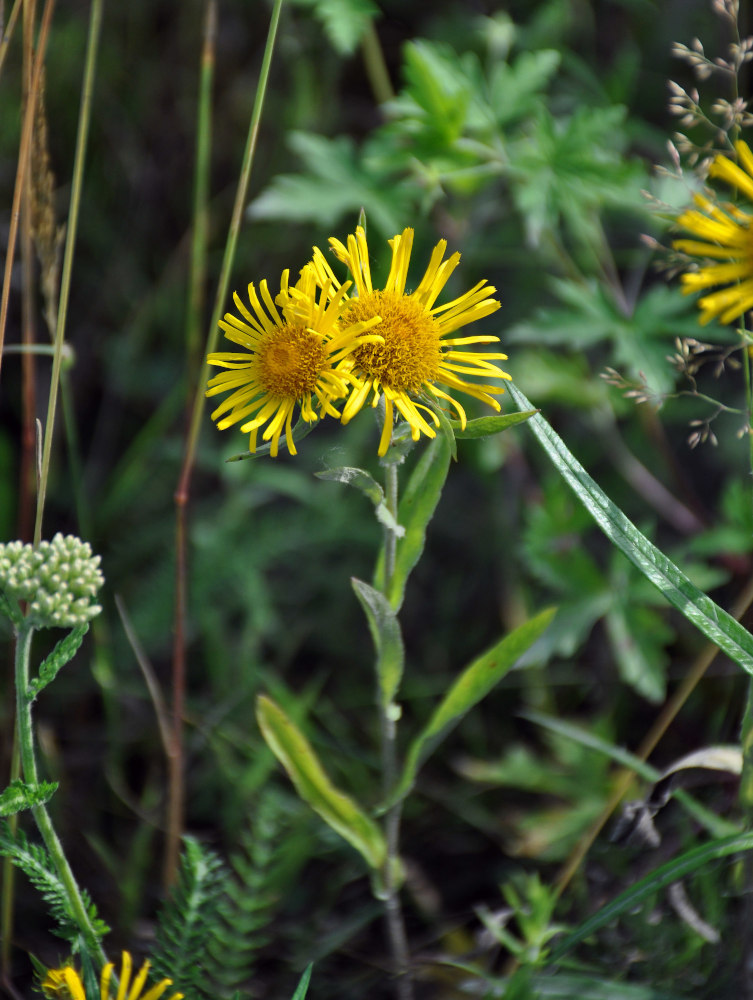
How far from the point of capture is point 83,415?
2.93 meters

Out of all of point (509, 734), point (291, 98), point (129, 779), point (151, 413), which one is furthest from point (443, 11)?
point (129, 779)

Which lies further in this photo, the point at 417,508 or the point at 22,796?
the point at 417,508


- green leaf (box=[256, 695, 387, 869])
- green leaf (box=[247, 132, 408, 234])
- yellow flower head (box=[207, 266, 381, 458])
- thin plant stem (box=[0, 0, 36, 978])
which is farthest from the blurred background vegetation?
yellow flower head (box=[207, 266, 381, 458])

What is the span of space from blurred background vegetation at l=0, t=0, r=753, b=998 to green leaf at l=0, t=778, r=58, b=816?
2.03 ft

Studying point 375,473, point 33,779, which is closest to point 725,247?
point 33,779

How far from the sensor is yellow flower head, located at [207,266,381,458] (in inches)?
46.9

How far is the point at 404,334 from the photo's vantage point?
1.23 meters

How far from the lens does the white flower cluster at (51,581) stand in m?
1.24

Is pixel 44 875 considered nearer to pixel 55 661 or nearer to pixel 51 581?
pixel 55 661

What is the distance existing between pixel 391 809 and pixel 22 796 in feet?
2.17

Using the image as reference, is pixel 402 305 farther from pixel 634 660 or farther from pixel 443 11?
pixel 443 11

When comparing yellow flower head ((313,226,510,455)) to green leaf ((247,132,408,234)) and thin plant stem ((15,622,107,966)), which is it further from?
green leaf ((247,132,408,234))

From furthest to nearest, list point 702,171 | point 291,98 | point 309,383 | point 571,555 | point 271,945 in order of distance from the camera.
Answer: point 291,98 → point 571,555 → point 271,945 → point 702,171 → point 309,383

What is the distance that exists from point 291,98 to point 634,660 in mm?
2121
